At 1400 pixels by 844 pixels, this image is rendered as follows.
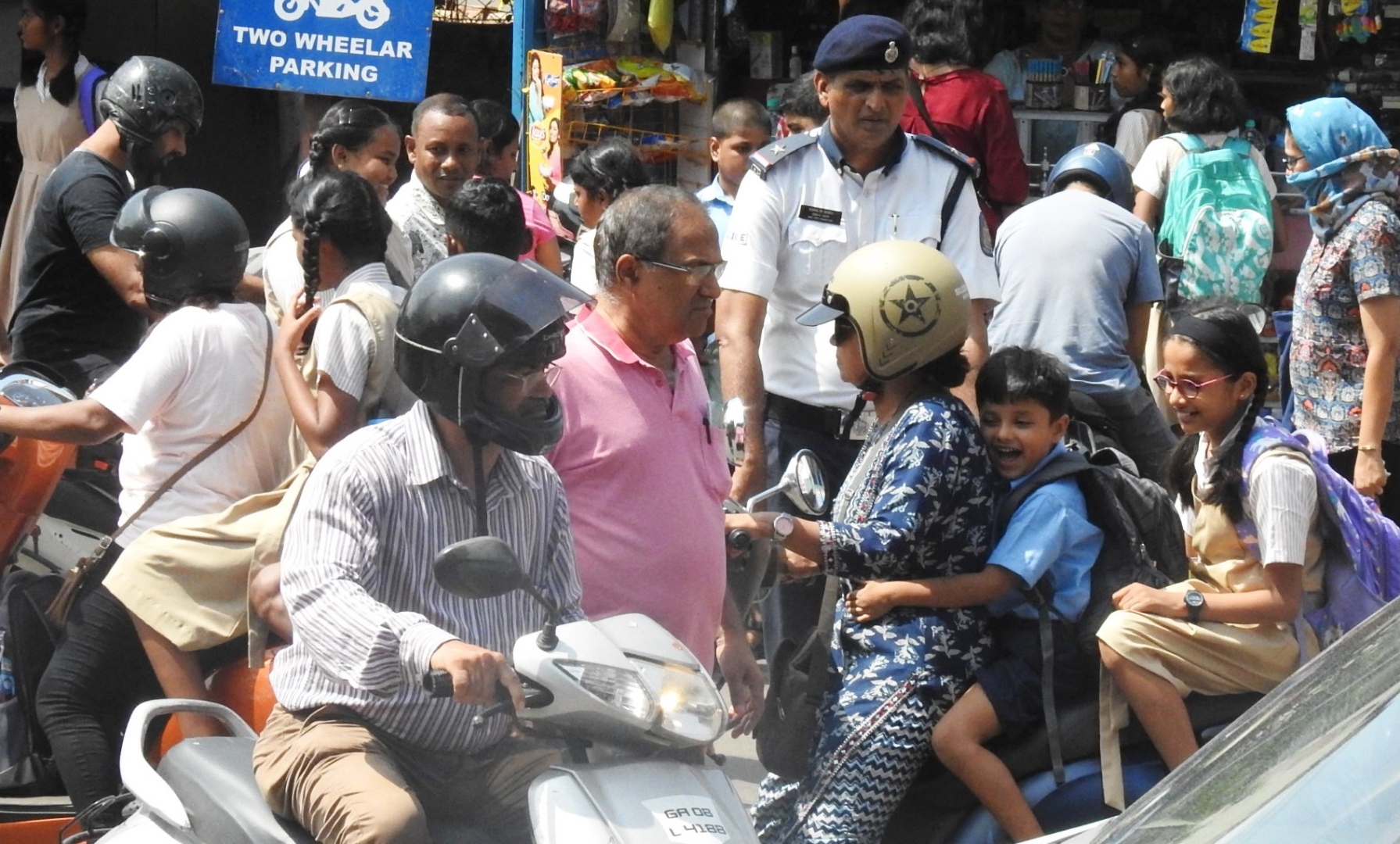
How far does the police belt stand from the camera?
4.43 m

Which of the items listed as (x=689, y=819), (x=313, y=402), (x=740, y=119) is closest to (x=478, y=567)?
(x=689, y=819)

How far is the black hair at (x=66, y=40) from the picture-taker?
6.93m

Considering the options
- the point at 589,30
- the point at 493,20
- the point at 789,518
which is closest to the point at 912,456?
the point at 789,518

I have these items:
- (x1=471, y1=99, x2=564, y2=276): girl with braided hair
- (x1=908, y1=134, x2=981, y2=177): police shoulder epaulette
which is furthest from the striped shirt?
(x1=471, y1=99, x2=564, y2=276): girl with braided hair

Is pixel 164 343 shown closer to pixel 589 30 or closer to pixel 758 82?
pixel 589 30

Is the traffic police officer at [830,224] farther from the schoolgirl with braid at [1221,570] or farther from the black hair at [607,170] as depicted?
the black hair at [607,170]

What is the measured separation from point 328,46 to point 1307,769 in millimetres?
6645

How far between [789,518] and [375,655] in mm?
935

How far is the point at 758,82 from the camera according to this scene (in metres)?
8.71

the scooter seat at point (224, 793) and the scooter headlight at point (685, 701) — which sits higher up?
the scooter headlight at point (685, 701)

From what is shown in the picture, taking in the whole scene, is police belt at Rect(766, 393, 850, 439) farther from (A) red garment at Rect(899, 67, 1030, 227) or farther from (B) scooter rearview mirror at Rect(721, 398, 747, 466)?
(A) red garment at Rect(899, 67, 1030, 227)

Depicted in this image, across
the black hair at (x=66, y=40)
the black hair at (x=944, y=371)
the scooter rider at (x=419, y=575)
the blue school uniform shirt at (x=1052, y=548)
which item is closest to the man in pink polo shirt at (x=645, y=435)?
the scooter rider at (x=419, y=575)

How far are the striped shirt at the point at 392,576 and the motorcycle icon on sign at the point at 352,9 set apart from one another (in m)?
5.06

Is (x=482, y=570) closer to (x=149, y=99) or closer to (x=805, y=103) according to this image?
(x=149, y=99)
